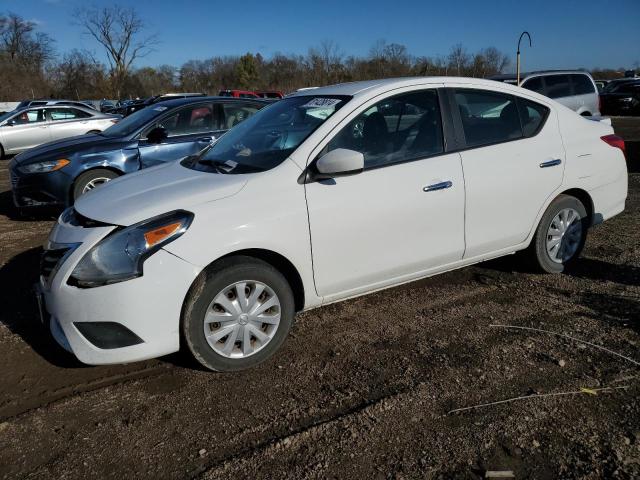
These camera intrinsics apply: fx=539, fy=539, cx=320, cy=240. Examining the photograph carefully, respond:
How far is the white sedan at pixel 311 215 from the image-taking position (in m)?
3.03

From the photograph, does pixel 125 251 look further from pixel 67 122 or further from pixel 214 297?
pixel 67 122

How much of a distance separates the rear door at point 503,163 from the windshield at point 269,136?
1.06 meters

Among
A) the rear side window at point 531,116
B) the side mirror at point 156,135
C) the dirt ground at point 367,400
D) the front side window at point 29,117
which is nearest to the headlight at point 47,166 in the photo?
the side mirror at point 156,135

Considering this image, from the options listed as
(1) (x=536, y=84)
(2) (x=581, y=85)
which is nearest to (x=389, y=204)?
(1) (x=536, y=84)

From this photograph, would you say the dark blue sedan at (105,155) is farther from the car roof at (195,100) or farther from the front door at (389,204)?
the front door at (389,204)

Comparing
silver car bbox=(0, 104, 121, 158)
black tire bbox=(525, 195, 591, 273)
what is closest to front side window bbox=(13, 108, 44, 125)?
silver car bbox=(0, 104, 121, 158)

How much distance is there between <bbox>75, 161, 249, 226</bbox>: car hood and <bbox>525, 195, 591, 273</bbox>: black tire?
2.58m

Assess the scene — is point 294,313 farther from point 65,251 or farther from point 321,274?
point 65,251

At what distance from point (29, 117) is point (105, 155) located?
10127mm

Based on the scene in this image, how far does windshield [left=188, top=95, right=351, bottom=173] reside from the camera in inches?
142

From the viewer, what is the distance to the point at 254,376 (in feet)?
10.8

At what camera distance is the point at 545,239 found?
455 cm

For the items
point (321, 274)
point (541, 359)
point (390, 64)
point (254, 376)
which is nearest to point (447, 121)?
point (321, 274)

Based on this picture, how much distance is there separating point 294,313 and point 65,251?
1433 millimetres
